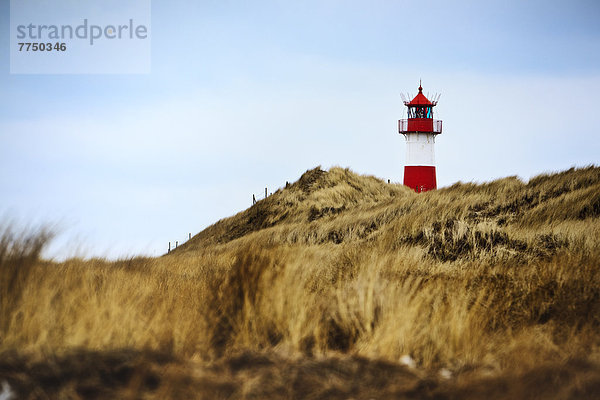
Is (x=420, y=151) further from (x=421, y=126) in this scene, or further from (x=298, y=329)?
(x=298, y=329)

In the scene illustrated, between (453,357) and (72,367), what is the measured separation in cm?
350

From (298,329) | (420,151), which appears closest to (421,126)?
(420,151)

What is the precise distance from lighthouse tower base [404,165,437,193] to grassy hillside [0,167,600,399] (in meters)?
24.0

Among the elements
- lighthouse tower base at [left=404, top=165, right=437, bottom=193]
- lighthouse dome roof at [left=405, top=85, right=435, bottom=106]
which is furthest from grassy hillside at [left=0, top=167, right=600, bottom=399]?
lighthouse dome roof at [left=405, top=85, right=435, bottom=106]

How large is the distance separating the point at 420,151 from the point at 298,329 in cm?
2998

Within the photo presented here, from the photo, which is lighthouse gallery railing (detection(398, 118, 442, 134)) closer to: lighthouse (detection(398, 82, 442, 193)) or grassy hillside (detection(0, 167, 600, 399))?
lighthouse (detection(398, 82, 442, 193))

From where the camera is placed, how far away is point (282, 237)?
2288 cm

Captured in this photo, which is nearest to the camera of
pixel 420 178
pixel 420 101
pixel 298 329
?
pixel 298 329

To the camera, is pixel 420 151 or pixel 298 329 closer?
pixel 298 329

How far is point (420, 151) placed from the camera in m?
35.2

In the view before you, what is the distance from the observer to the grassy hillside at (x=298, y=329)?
504 centimetres

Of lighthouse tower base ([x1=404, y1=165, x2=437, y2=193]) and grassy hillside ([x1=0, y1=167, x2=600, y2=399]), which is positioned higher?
lighthouse tower base ([x1=404, y1=165, x2=437, y2=193])

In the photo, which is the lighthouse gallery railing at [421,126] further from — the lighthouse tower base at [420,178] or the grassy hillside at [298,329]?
the grassy hillside at [298,329]

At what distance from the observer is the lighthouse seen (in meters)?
34.9
